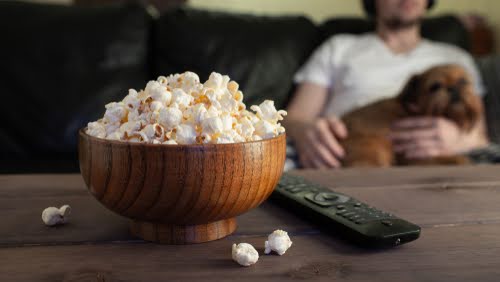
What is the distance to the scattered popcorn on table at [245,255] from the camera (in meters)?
0.49

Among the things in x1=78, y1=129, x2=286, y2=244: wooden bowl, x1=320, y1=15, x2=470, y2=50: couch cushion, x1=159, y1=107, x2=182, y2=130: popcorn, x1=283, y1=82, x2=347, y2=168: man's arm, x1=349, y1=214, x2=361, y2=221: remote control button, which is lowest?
x1=283, y1=82, x2=347, y2=168: man's arm

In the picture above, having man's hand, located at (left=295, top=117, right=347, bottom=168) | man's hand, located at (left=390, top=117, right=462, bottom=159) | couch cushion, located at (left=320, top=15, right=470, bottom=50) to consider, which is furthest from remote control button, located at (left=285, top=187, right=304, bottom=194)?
couch cushion, located at (left=320, top=15, right=470, bottom=50)

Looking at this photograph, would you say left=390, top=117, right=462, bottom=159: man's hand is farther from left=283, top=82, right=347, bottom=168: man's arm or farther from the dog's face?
left=283, top=82, right=347, bottom=168: man's arm

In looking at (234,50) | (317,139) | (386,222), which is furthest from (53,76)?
(386,222)

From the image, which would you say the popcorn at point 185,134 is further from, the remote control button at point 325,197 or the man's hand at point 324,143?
the man's hand at point 324,143

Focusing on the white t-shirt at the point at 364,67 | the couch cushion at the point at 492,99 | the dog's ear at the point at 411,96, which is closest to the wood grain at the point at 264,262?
the dog's ear at the point at 411,96

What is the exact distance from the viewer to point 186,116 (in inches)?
21.2

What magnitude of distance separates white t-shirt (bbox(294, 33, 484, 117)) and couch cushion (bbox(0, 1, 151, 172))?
2.31ft

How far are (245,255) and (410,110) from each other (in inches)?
48.0

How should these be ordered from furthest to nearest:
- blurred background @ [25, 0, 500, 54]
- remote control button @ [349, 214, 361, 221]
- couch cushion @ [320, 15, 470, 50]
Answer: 1. blurred background @ [25, 0, 500, 54]
2. couch cushion @ [320, 15, 470, 50]
3. remote control button @ [349, 214, 361, 221]

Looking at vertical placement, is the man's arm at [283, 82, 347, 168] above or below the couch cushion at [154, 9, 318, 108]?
below

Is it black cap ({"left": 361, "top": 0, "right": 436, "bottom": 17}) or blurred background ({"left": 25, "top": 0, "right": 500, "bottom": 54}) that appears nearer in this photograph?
black cap ({"left": 361, "top": 0, "right": 436, "bottom": 17})

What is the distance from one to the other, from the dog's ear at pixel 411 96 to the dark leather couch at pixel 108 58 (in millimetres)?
502

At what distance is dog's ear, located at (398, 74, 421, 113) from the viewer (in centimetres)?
157
